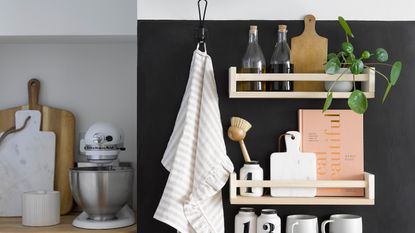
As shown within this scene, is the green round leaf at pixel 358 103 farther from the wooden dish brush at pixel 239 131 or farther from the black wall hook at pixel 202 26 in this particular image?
the black wall hook at pixel 202 26

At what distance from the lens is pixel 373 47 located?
1934 millimetres

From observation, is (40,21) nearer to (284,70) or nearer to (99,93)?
(99,93)

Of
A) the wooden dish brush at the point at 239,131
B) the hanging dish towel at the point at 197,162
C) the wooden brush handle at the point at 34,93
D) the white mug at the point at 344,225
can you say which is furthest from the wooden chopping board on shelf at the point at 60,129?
the white mug at the point at 344,225

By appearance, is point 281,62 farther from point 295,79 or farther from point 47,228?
point 47,228

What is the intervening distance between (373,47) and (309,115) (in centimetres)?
30

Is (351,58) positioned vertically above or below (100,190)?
above

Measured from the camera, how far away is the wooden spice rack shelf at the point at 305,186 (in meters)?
1.81

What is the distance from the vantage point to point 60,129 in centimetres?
241

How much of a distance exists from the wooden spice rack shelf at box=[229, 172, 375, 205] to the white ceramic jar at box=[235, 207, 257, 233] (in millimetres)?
60

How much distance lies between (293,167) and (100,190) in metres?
0.68

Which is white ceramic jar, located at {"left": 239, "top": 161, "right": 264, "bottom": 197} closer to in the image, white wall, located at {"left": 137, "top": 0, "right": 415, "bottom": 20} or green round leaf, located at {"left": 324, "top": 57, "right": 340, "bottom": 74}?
green round leaf, located at {"left": 324, "top": 57, "right": 340, "bottom": 74}

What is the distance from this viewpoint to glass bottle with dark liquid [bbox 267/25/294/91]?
6.08 feet

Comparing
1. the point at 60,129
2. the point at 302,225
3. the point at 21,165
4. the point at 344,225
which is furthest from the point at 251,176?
the point at 21,165

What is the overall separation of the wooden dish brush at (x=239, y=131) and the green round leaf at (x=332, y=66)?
30cm
